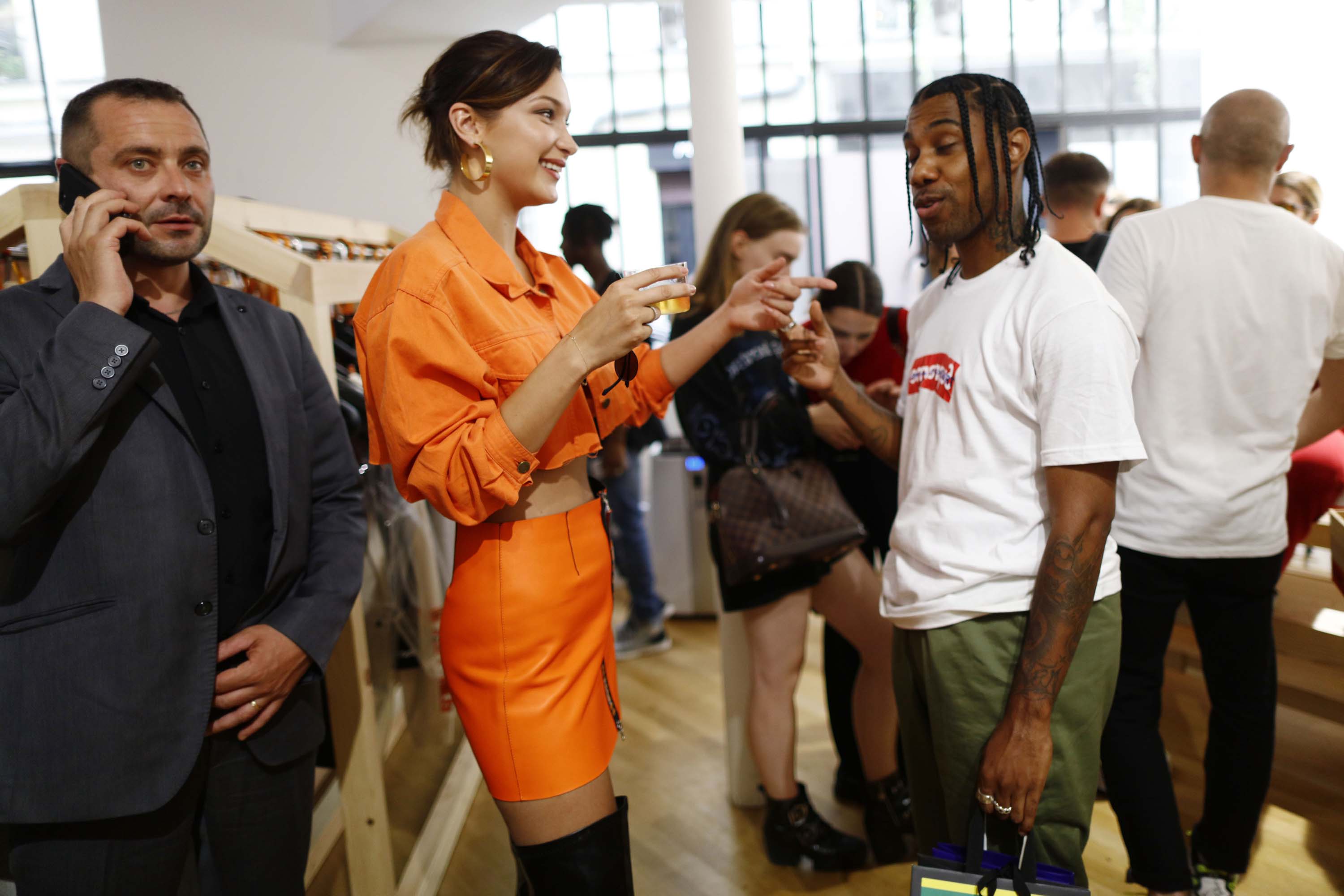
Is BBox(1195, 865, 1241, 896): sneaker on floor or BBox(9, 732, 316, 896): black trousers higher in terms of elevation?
BBox(9, 732, 316, 896): black trousers

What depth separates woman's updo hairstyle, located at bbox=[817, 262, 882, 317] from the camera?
2.55 m

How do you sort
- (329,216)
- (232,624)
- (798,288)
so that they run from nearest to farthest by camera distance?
(232,624)
(798,288)
(329,216)

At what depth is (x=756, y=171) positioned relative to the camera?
7637 millimetres

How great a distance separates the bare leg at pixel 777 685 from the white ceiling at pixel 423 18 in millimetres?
3513

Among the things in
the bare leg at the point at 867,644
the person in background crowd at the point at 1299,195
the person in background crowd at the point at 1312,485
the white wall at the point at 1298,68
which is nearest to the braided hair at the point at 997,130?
the bare leg at the point at 867,644

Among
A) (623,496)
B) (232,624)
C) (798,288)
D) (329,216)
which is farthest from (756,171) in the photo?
(232,624)

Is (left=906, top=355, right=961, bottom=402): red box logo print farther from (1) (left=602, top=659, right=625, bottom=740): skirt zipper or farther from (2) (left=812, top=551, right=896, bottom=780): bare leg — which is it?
(2) (left=812, top=551, right=896, bottom=780): bare leg

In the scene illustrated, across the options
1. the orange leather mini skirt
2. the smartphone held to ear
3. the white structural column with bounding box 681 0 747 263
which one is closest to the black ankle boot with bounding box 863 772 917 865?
the orange leather mini skirt

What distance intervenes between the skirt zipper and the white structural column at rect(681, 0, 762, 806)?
122cm

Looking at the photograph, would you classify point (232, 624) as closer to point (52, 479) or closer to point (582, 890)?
point (52, 479)

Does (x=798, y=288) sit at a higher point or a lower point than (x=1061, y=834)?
higher

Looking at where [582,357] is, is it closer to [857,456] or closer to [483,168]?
[483,168]

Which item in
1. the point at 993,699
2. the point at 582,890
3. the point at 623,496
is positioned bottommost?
the point at 623,496

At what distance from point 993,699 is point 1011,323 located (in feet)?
1.87
